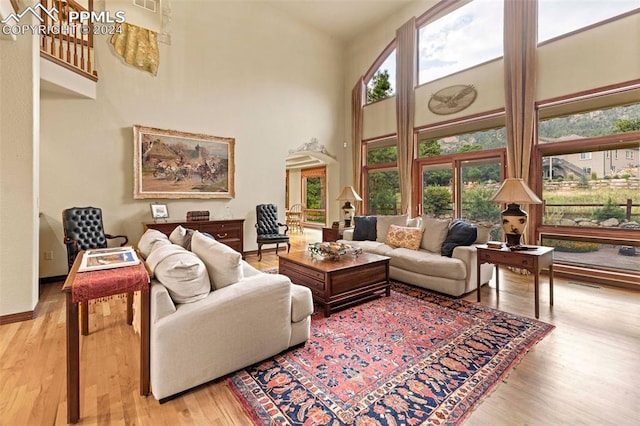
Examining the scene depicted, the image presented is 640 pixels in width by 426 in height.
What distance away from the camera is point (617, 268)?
13.1 ft

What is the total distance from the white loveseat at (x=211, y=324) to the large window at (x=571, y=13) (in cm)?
556

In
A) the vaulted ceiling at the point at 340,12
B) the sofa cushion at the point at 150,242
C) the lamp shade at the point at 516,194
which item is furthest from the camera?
the vaulted ceiling at the point at 340,12

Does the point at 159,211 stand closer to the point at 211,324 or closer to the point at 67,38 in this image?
the point at 67,38

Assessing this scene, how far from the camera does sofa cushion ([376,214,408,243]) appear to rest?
16.0 feet

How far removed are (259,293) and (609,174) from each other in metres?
5.12

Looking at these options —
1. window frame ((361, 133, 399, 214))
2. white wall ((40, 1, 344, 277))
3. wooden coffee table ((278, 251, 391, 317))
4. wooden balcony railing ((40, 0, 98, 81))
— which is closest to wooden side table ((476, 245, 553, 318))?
wooden coffee table ((278, 251, 391, 317))

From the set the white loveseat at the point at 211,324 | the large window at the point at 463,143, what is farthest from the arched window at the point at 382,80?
the white loveseat at the point at 211,324

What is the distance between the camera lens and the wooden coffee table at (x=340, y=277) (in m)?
3.11

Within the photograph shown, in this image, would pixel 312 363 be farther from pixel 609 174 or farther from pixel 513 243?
pixel 609 174

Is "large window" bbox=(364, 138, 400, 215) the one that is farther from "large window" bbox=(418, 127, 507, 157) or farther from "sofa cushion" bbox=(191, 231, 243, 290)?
"sofa cushion" bbox=(191, 231, 243, 290)

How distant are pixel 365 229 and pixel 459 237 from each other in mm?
1598

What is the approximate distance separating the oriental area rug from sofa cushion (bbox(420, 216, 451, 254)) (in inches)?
45.3

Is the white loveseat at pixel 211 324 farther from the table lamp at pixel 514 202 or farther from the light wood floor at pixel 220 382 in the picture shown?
the table lamp at pixel 514 202

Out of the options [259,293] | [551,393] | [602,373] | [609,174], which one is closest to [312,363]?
[259,293]
